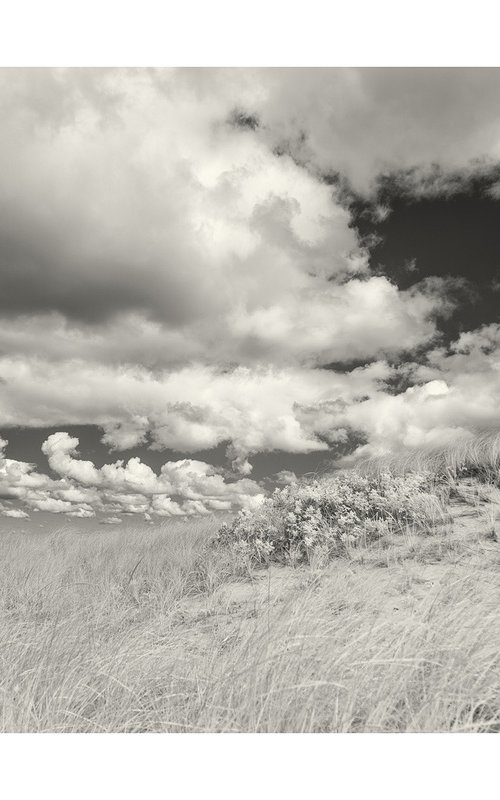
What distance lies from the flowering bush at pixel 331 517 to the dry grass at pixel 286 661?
3.70 ft

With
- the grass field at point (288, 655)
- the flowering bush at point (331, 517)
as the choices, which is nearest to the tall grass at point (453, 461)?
the flowering bush at point (331, 517)

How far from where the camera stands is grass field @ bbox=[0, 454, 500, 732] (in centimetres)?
322

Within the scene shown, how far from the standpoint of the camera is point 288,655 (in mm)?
3674

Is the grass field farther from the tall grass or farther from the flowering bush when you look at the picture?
the tall grass

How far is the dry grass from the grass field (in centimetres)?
1

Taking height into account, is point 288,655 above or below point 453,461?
below

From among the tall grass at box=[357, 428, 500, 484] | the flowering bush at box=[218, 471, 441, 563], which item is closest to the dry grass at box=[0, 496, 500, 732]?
the flowering bush at box=[218, 471, 441, 563]

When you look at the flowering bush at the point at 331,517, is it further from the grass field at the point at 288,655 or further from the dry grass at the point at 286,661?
the dry grass at the point at 286,661

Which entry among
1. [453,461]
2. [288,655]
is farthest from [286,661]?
[453,461]

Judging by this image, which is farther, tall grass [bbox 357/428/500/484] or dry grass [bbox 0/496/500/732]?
tall grass [bbox 357/428/500/484]

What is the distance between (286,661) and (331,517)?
511 centimetres

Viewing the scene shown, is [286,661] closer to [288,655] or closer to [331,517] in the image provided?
[288,655]
